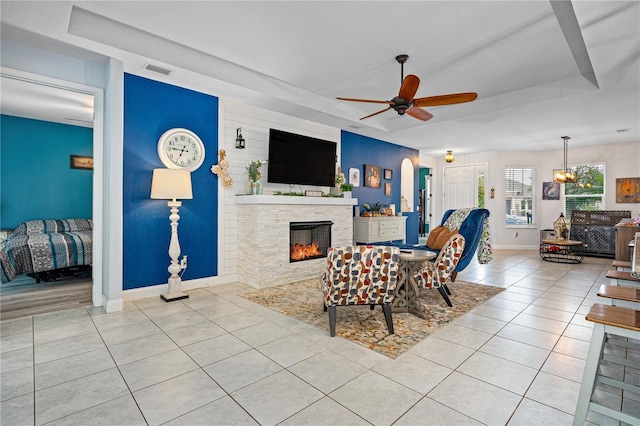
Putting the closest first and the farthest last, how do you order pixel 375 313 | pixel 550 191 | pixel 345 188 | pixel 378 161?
pixel 375 313, pixel 345 188, pixel 378 161, pixel 550 191

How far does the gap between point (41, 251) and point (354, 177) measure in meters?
5.24

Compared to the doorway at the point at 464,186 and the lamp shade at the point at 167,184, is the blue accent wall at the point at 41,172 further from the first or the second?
the doorway at the point at 464,186

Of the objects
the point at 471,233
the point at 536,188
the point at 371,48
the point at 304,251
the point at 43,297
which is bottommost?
the point at 43,297

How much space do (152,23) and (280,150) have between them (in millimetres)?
2408

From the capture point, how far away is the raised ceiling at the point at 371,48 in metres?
2.75

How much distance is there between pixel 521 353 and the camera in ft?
8.19

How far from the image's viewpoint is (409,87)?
125 inches

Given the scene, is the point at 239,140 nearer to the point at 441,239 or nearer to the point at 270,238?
the point at 270,238

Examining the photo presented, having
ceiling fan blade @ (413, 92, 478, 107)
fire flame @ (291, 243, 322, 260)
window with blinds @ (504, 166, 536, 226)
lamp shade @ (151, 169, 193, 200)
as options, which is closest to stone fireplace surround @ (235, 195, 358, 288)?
fire flame @ (291, 243, 322, 260)

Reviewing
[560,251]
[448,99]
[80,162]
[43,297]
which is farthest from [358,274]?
[560,251]

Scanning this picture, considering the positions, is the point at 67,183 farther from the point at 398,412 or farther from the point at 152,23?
the point at 398,412

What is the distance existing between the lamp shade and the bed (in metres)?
2.16

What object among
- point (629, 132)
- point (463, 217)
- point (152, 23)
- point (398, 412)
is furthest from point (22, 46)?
point (629, 132)

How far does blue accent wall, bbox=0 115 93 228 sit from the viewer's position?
5.59 m
